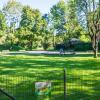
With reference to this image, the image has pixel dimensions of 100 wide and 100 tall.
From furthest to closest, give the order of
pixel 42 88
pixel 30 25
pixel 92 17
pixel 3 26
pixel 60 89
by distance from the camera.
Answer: pixel 3 26, pixel 30 25, pixel 92 17, pixel 60 89, pixel 42 88

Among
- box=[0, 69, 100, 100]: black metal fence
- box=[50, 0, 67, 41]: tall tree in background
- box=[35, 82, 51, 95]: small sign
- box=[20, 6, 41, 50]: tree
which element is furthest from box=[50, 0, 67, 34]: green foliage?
box=[35, 82, 51, 95]: small sign

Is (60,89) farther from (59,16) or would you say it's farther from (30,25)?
(59,16)

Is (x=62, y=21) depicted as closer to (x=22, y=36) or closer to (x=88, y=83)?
(x=22, y=36)

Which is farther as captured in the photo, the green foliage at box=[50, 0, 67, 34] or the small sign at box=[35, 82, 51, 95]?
the green foliage at box=[50, 0, 67, 34]

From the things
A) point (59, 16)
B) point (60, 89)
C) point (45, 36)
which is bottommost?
point (60, 89)

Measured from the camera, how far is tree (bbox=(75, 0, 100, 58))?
48.6 metres

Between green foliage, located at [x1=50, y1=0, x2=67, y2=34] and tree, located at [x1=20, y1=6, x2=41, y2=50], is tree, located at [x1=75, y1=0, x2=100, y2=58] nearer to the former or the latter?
tree, located at [x1=20, y1=6, x2=41, y2=50]

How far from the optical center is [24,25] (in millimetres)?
92188

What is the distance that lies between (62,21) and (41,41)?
1485 cm

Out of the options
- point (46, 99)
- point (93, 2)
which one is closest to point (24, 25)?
→ point (93, 2)

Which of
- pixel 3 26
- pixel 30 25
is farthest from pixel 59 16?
pixel 3 26

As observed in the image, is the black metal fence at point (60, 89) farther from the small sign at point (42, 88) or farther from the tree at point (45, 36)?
the tree at point (45, 36)

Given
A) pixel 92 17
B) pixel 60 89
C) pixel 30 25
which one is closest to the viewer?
pixel 60 89

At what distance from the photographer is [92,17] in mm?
50031
